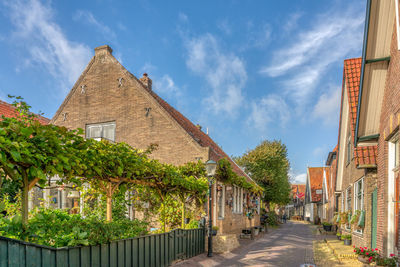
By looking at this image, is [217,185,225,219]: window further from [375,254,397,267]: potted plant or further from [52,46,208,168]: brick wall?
[375,254,397,267]: potted plant

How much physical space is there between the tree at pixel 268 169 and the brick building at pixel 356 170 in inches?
391

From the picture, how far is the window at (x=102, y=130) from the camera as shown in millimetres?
16453

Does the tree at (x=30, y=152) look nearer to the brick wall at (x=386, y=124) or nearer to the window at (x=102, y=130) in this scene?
the brick wall at (x=386, y=124)

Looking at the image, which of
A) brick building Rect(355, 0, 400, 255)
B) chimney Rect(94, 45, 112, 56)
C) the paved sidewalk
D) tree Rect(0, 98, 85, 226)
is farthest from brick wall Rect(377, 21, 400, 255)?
chimney Rect(94, 45, 112, 56)

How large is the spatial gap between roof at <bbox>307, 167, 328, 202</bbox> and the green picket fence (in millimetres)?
32224

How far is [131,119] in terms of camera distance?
52.4 ft

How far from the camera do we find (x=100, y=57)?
1725 cm

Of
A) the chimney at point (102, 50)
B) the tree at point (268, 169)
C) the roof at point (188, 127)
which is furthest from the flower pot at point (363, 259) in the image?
the tree at point (268, 169)

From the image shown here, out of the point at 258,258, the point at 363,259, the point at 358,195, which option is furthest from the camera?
the point at 358,195

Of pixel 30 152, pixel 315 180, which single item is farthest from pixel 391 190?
pixel 315 180

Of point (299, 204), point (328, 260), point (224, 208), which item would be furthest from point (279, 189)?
point (299, 204)

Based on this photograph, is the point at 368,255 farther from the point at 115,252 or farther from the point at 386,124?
the point at 115,252

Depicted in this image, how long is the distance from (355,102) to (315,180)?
32.4m

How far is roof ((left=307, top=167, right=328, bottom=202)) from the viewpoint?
39.5 m
